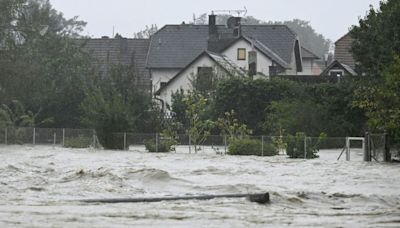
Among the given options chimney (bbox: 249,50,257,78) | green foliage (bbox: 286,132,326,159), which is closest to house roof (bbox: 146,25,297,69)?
chimney (bbox: 249,50,257,78)

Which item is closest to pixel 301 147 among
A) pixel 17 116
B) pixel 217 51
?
pixel 17 116

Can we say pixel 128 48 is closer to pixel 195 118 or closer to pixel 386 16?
pixel 195 118

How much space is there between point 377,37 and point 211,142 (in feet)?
36.6

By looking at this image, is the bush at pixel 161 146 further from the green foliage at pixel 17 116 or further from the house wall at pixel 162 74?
the house wall at pixel 162 74

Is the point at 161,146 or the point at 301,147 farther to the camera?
the point at 161,146

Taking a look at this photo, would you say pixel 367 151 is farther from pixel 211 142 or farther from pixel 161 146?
pixel 161 146

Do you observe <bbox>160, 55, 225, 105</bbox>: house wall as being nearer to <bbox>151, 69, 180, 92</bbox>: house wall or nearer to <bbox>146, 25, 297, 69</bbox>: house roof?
<bbox>151, 69, 180, 92</bbox>: house wall

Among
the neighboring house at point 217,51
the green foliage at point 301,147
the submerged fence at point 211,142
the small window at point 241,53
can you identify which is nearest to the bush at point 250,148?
the submerged fence at point 211,142

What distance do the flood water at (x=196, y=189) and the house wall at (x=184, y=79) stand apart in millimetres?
27825

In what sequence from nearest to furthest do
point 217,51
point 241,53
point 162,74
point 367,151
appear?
1. point 367,151
2. point 241,53
3. point 162,74
4. point 217,51

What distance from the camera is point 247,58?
8125cm

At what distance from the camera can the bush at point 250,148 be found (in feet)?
156

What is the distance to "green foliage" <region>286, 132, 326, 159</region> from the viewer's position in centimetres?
4503

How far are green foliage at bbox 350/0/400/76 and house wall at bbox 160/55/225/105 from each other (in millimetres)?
23250
